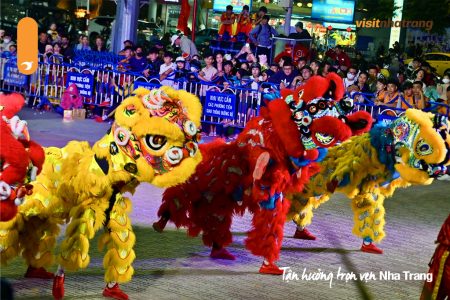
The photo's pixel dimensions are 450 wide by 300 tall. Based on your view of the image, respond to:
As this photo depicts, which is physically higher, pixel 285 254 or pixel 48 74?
pixel 48 74

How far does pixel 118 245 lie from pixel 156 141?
81cm

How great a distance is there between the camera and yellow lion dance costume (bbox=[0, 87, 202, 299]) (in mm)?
5723

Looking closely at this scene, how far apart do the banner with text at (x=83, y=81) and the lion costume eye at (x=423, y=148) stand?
925cm

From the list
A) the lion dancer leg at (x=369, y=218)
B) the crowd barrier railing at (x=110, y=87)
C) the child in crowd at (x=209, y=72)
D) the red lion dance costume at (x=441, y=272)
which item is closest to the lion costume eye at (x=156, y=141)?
the red lion dance costume at (x=441, y=272)

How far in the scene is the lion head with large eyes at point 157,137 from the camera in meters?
5.70

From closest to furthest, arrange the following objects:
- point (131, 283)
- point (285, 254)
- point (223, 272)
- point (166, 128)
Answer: point (166, 128)
point (131, 283)
point (223, 272)
point (285, 254)

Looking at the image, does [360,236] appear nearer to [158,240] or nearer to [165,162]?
[158,240]

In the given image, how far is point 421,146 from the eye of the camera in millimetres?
6770

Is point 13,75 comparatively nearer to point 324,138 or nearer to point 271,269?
point 271,269

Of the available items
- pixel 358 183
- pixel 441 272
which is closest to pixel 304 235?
pixel 358 183

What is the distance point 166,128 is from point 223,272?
1.86 m

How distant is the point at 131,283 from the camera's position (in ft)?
21.5

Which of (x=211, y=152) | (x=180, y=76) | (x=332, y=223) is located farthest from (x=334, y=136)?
(x=180, y=76)

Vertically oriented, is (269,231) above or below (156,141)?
below
